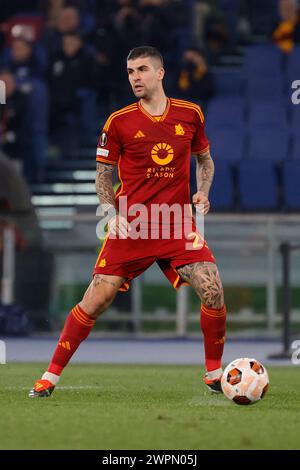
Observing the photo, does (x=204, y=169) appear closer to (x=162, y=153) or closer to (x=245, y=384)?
(x=162, y=153)

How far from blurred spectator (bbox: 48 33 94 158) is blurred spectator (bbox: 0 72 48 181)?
0.40m

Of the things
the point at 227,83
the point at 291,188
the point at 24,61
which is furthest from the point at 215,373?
the point at 227,83

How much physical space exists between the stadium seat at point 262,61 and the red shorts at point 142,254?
437 inches

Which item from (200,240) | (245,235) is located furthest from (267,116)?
(200,240)

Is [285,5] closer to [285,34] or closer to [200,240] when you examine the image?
[285,34]

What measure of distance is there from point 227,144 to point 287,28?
211 cm

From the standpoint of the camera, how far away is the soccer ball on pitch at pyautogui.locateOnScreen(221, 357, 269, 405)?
280 inches

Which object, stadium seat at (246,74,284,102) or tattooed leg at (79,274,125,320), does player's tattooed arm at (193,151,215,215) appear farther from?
stadium seat at (246,74,284,102)

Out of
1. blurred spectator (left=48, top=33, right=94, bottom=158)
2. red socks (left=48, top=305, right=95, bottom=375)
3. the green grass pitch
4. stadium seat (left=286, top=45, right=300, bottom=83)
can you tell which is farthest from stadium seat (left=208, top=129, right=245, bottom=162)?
red socks (left=48, top=305, right=95, bottom=375)

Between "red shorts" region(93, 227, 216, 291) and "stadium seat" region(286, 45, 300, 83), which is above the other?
"stadium seat" region(286, 45, 300, 83)

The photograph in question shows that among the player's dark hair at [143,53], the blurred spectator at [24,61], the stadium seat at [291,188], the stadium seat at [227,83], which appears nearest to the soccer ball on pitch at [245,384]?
the player's dark hair at [143,53]

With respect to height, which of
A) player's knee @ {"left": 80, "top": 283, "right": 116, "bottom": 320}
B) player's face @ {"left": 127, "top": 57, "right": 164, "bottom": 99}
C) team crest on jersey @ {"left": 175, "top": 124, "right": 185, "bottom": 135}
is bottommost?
player's knee @ {"left": 80, "top": 283, "right": 116, "bottom": 320}

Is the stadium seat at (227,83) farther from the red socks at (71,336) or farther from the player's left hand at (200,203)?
the red socks at (71,336)

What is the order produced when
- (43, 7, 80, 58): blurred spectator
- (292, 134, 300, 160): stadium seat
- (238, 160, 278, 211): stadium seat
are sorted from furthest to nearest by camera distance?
(43, 7, 80, 58): blurred spectator < (292, 134, 300, 160): stadium seat < (238, 160, 278, 211): stadium seat
